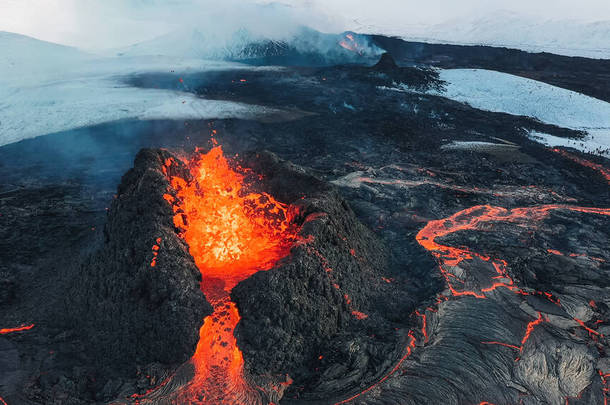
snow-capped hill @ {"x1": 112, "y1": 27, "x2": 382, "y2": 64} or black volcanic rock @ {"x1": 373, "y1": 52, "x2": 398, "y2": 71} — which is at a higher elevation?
snow-capped hill @ {"x1": 112, "y1": 27, "x2": 382, "y2": 64}

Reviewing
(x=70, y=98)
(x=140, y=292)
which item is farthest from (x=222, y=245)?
(x=70, y=98)

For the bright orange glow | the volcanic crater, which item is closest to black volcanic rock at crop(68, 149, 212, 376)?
the volcanic crater

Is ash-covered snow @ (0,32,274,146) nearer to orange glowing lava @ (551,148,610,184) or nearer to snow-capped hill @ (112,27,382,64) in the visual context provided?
snow-capped hill @ (112,27,382,64)

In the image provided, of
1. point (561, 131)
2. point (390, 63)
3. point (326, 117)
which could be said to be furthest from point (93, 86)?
point (561, 131)

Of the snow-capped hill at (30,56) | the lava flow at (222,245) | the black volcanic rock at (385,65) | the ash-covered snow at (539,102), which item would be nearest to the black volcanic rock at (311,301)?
the lava flow at (222,245)

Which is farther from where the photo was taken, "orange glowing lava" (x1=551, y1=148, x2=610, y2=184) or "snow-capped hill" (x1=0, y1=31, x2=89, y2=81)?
"snow-capped hill" (x1=0, y1=31, x2=89, y2=81)

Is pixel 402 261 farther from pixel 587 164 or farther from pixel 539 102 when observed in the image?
pixel 539 102

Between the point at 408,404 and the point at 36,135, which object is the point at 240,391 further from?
the point at 36,135
